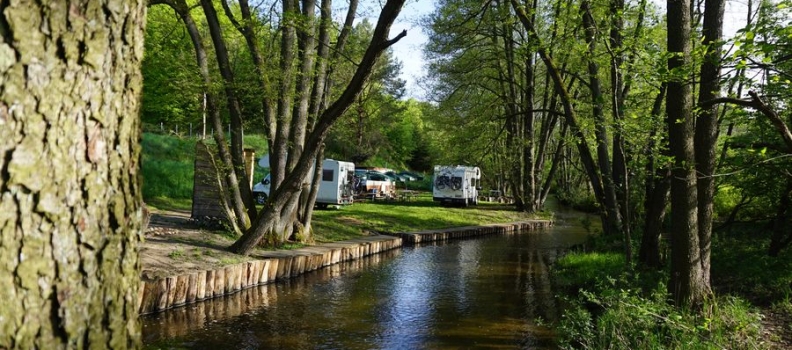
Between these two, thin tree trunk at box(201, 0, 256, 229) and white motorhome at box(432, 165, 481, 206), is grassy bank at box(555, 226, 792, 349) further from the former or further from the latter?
white motorhome at box(432, 165, 481, 206)

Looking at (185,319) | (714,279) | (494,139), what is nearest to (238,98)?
(185,319)

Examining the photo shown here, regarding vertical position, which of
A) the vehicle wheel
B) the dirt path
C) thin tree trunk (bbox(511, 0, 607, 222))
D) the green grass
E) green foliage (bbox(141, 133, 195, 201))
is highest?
thin tree trunk (bbox(511, 0, 607, 222))

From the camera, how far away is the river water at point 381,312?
7547 millimetres

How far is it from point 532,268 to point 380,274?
3.93m

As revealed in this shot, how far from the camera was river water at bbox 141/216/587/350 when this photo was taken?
7.55 meters

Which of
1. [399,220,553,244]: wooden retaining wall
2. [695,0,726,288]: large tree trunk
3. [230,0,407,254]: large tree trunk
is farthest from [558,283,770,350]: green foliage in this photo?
[399,220,553,244]: wooden retaining wall

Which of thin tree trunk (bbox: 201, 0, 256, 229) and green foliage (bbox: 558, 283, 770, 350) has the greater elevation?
thin tree trunk (bbox: 201, 0, 256, 229)

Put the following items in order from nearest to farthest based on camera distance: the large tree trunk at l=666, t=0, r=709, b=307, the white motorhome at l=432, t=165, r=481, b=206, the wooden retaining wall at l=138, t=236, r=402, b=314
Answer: the large tree trunk at l=666, t=0, r=709, b=307, the wooden retaining wall at l=138, t=236, r=402, b=314, the white motorhome at l=432, t=165, r=481, b=206

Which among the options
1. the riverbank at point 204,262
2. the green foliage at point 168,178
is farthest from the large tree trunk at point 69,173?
the green foliage at point 168,178

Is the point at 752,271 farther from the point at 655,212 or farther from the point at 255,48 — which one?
the point at 255,48

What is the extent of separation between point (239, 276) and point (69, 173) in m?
9.35

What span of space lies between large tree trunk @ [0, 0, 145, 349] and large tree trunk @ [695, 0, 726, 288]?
678 cm

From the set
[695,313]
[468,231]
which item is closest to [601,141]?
[695,313]

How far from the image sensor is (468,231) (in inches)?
829
